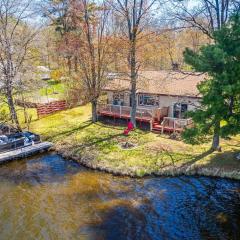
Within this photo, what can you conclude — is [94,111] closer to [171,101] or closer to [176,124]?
[171,101]

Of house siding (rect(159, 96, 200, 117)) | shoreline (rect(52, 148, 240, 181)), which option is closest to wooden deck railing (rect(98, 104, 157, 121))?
house siding (rect(159, 96, 200, 117))

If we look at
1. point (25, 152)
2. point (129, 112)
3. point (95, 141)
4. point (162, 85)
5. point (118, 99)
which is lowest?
point (25, 152)

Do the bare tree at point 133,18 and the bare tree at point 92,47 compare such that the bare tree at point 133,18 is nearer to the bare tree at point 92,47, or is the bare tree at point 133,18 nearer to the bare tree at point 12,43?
the bare tree at point 92,47

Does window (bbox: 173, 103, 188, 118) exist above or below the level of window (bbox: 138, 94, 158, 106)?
below

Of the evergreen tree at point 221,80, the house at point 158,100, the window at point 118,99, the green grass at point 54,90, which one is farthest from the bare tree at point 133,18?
the green grass at point 54,90

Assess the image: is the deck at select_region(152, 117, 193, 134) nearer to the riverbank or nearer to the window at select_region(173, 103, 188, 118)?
the riverbank

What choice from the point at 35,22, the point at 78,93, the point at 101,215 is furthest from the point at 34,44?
the point at 101,215

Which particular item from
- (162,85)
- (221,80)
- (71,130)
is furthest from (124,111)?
(221,80)
